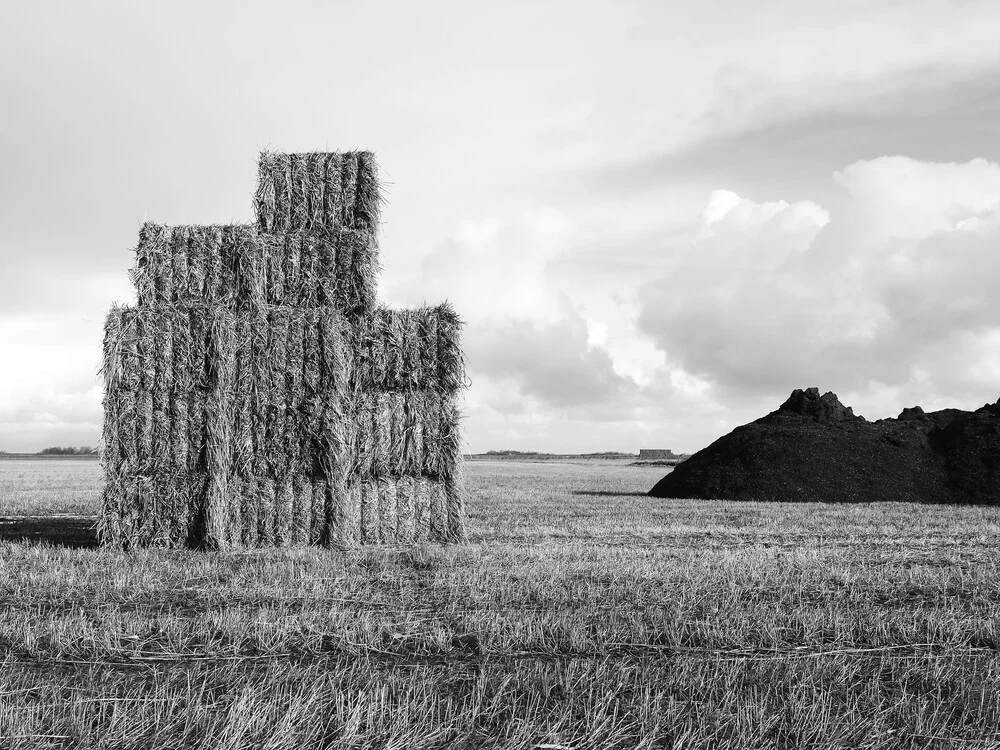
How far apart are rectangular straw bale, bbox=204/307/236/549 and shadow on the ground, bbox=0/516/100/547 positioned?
1918 mm

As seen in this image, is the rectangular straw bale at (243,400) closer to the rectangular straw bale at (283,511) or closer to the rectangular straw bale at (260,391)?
the rectangular straw bale at (260,391)

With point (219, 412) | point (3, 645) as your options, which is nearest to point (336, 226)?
point (219, 412)

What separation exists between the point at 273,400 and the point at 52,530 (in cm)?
525

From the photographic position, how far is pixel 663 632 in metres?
6.19

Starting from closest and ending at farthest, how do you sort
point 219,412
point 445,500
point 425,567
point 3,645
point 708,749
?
1. point 708,749
2. point 3,645
3. point 425,567
4. point 219,412
5. point 445,500

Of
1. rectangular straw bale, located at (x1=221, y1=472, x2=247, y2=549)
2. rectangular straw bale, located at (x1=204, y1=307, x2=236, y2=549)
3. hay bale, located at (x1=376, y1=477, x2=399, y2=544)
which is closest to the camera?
rectangular straw bale, located at (x1=204, y1=307, x2=236, y2=549)

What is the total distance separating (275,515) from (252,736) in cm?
730

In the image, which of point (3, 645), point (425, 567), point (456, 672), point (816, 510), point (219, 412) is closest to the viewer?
point (456, 672)

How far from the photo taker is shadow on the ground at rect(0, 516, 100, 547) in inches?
478

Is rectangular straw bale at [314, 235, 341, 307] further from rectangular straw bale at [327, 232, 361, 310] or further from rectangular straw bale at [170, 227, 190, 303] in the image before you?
rectangular straw bale at [170, 227, 190, 303]

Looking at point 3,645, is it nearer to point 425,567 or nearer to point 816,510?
point 425,567

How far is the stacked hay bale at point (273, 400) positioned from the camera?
11047 mm

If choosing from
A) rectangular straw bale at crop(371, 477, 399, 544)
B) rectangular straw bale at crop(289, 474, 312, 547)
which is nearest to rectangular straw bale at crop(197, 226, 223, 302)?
rectangular straw bale at crop(289, 474, 312, 547)

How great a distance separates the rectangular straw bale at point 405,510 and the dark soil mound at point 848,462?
43.1 ft
